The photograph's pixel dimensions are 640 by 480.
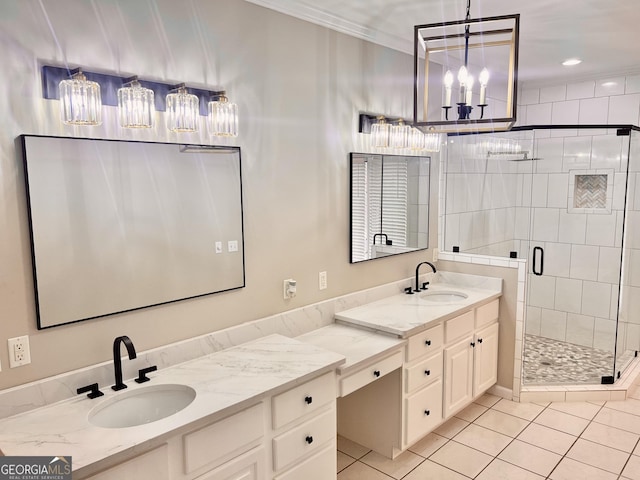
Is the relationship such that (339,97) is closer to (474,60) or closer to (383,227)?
(383,227)

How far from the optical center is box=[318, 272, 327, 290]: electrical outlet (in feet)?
9.66

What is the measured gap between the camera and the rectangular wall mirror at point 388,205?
317 cm

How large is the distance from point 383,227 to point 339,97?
3.16 feet

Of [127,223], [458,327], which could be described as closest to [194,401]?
[127,223]

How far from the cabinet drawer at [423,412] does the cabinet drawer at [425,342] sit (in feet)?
0.78

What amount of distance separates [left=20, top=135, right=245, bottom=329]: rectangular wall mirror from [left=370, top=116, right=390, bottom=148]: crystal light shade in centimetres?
112

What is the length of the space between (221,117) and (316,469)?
1720 millimetres

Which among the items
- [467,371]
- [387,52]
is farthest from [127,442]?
[387,52]

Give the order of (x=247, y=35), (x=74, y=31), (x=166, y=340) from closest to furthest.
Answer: (x=74, y=31), (x=166, y=340), (x=247, y=35)

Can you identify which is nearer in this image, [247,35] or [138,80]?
[138,80]

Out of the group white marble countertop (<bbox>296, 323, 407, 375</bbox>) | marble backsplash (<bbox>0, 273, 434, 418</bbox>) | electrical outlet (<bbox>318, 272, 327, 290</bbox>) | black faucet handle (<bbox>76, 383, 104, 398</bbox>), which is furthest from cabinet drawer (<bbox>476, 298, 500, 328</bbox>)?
black faucet handle (<bbox>76, 383, 104, 398</bbox>)

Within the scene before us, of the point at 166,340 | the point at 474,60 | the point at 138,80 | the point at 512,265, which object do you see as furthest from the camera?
the point at 474,60

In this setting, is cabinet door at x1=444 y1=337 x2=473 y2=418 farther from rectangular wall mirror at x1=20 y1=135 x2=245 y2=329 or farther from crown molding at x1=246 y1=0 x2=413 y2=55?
crown molding at x1=246 y1=0 x2=413 y2=55

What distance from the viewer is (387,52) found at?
3.30m
